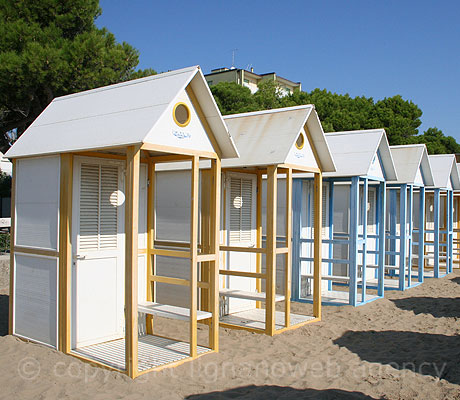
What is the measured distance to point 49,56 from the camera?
1422cm

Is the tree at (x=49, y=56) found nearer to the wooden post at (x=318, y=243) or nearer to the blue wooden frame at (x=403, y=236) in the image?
the blue wooden frame at (x=403, y=236)

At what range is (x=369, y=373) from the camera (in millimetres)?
5695

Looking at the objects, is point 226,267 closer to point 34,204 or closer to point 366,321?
point 366,321

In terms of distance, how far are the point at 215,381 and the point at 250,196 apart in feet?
13.2

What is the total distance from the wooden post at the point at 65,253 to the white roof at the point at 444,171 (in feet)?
35.2

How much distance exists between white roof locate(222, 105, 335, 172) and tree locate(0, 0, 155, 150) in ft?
26.6

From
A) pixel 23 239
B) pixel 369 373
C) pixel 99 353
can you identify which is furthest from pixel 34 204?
pixel 369 373

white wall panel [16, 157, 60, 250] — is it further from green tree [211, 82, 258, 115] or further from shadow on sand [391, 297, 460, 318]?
green tree [211, 82, 258, 115]

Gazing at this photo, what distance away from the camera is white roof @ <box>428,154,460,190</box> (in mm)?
14114

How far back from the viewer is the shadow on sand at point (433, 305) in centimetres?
915

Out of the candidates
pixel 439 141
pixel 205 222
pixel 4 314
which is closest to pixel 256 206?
pixel 205 222

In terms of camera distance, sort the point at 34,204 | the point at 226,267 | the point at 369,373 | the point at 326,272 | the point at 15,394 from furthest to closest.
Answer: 1. the point at 326,272
2. the point at 226,267
3. the point at 34,204
4. the point at 369,373
5. the point at 15,394

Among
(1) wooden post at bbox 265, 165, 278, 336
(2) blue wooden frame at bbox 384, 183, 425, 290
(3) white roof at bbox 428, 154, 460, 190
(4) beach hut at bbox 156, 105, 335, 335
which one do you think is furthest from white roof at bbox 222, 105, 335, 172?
(3) white roof at bbox 428, 154, 460, 190

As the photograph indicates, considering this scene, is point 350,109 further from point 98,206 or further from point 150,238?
point 98,206
